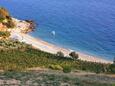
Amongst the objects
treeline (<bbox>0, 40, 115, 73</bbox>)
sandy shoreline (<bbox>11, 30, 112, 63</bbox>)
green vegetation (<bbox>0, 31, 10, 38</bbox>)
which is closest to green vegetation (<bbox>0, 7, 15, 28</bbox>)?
sandy shoreline (<bbox>11, 30, 112, 63</bbox>)

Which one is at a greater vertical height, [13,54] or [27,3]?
[27,3]

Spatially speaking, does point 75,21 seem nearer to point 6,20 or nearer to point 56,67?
point 6,20

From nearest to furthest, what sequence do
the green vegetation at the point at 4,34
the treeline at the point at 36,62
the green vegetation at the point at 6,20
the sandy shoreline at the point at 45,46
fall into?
the treeline at the point at 36,62
the sandy shoreline at the point at 45,46
the green vegetation at the point at 4,34
the green vegetation at the point at 6,20

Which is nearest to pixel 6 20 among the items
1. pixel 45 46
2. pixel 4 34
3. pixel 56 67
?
pixel 4 34

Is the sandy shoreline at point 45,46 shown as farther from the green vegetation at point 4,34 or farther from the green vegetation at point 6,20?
the green vegetation at point 6,20

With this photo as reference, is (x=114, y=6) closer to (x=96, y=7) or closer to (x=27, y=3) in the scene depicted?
(x=96, y=7)

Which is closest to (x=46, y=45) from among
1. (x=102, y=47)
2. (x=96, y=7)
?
(x=102, y=47)

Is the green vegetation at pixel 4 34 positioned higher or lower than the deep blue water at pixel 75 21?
lower

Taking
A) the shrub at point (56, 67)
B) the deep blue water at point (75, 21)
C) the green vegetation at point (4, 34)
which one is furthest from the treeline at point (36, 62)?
the deep blue water at point (75, 21)
